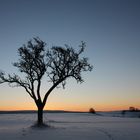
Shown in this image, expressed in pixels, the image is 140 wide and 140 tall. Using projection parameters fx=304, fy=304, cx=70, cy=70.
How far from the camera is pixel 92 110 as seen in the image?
143125mm

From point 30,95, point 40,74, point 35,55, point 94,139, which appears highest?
point 35,55

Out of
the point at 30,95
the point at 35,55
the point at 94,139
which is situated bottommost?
the point at 94,139

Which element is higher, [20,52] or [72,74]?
[20,52]

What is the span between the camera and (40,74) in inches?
1464

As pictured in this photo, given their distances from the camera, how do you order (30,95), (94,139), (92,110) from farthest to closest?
1. (92,110)
2. (30,95)
3. (94,139)

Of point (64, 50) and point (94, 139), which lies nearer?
point (94, 139)

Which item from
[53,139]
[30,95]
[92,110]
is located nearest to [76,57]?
[30,95]

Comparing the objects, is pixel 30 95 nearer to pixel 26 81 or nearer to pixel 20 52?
pixel 26 81

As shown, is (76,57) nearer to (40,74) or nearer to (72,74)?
(72,74)

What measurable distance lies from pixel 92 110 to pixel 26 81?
4267 inches

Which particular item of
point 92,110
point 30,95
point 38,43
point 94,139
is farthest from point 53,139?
point 92,110

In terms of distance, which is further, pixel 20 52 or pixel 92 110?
pixel 92 110

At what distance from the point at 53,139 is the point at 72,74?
16.2m

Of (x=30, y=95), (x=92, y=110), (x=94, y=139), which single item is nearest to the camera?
(x=94, y=139)
